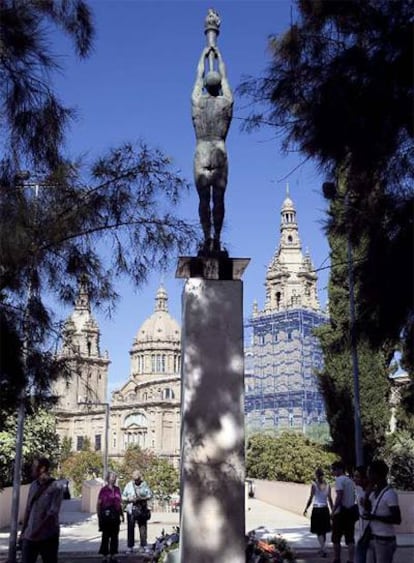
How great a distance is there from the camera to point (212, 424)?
657cm

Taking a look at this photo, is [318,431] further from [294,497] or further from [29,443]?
[29,443]

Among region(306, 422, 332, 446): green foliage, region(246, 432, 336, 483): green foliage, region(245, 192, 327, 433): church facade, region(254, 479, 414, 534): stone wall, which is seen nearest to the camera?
region(254, 479, 414, 534): stone wall

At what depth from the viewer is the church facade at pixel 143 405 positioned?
86812mm

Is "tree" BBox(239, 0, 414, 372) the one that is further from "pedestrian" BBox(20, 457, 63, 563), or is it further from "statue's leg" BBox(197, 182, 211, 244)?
"pedestrian" BBox(20, 457, 63, 563)

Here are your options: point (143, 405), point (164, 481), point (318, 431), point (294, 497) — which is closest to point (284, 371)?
point (318, 431)

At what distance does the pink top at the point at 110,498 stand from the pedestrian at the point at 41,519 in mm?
3520

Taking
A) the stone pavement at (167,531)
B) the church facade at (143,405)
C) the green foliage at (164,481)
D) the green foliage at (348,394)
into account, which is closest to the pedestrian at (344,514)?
the stone pavement at (167,531)

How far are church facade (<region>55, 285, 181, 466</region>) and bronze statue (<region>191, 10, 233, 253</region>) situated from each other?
65.0 metres

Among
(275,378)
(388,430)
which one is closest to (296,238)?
(275,378)

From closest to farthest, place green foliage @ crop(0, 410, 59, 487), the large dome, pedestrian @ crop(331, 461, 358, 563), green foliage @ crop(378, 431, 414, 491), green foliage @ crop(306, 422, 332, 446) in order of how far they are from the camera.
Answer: pedestrian @ crop(331, 461, 358, 563)
green foliage @ crop(0, 410, 59, 487)
green foliage @ crop(378, 431, 414, 491)
green foliage @ crop(306, 422, 332, 446)
the large dome

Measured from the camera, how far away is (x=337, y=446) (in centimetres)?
2217

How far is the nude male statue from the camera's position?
7.37 metres

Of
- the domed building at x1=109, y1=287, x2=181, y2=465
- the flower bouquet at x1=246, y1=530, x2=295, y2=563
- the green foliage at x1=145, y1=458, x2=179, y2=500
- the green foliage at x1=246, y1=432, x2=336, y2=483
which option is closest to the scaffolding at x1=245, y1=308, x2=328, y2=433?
the domed building at x1=109, y1=287, x2=181, y2=465

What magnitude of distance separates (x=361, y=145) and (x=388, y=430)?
58.4 feet
